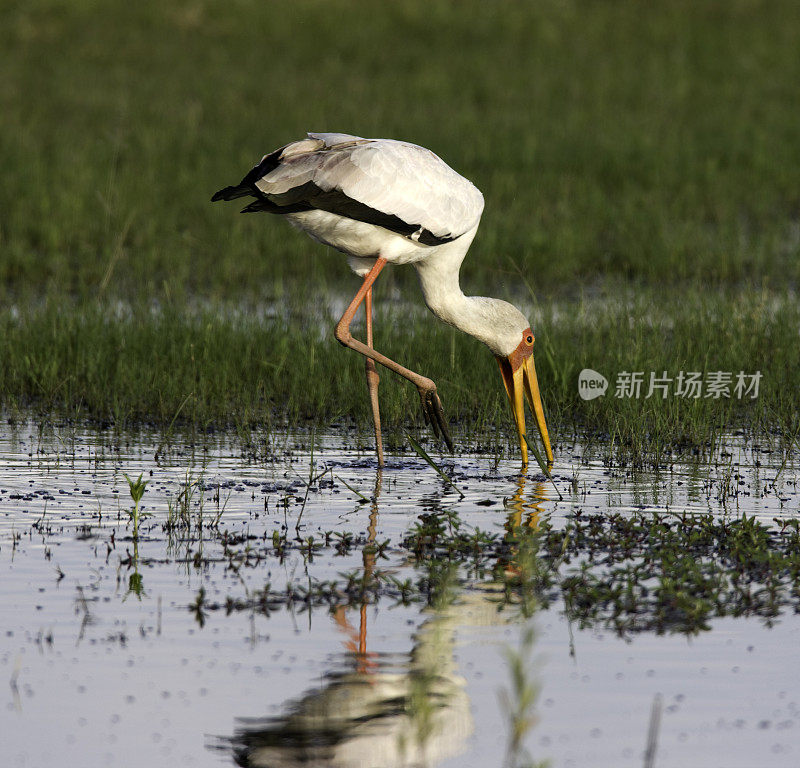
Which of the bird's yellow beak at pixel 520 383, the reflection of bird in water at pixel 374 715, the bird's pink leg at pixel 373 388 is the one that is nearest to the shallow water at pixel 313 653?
the reflection of bird in water at pixel 374 715

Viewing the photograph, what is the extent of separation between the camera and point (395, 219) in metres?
6.97

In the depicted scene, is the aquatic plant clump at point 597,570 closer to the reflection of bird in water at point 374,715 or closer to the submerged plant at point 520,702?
the reflection of bird in water at point 374,715

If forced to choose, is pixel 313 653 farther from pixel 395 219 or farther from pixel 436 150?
pixel 436 150

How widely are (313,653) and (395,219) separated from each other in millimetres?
3294

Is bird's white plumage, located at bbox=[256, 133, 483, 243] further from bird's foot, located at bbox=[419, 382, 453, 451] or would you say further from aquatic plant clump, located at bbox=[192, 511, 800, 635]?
aquatic plant clump, located at bbox=[192, 511, 800, 635]

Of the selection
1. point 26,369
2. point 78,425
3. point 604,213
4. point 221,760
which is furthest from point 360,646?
point 604,213

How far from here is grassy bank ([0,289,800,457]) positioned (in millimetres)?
7605

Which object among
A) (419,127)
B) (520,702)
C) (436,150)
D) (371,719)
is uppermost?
(419,127)

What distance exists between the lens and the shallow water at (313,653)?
138 inches

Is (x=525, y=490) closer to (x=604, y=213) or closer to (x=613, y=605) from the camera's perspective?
(x=613, y=605)

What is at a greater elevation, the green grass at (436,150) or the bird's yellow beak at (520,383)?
the green grass at (436,150)

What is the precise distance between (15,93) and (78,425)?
11069mm

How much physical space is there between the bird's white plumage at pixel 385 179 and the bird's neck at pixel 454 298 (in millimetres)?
181

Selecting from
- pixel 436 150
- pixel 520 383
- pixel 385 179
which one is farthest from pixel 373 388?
pixel 436 150
